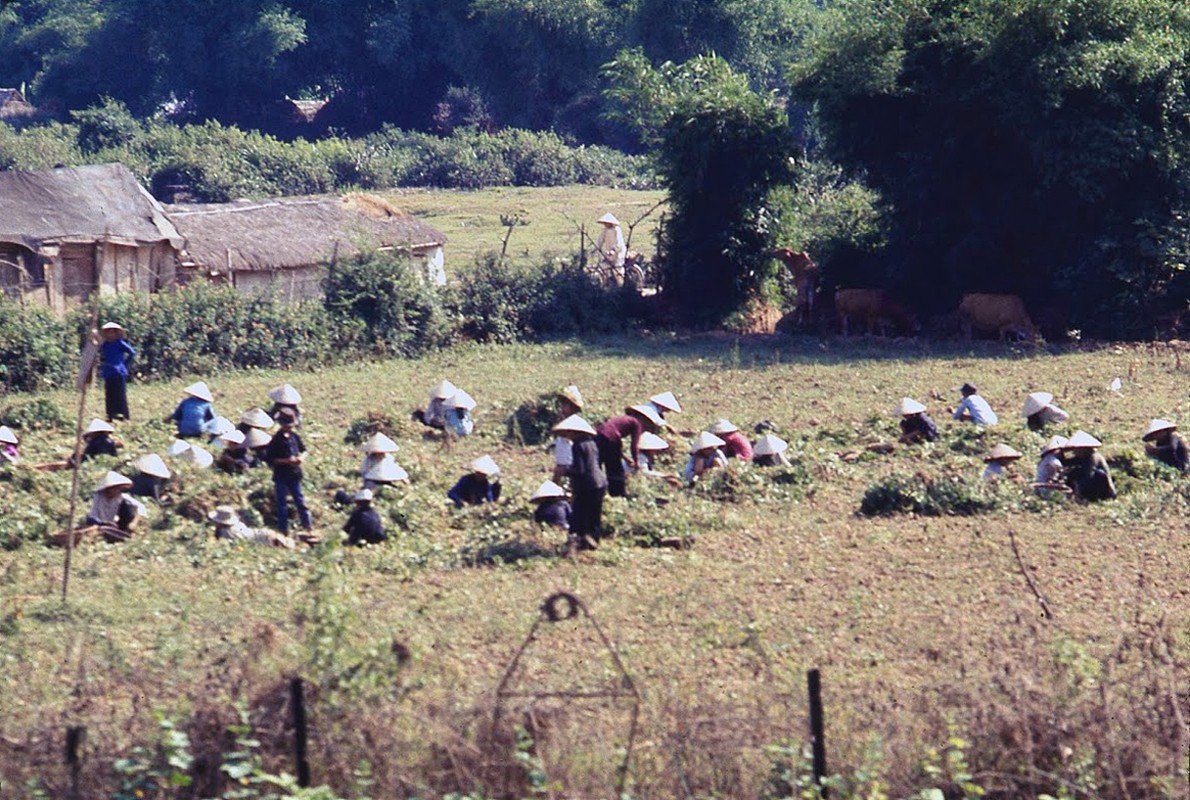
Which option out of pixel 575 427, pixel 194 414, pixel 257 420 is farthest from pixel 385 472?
pixel 194 414

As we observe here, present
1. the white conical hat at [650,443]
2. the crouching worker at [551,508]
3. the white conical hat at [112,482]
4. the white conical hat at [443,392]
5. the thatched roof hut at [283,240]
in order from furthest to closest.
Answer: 1. the thatched roof hut at [283,240]
2. the white conical hat at [443,392]
3. the white conical hat at [650,443]
4. the crouching worker at [551,508]
5. the white conical hat at [112,482]

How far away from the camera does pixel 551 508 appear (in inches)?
526

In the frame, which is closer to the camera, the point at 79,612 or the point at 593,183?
the point at 79,612

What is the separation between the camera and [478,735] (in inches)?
288

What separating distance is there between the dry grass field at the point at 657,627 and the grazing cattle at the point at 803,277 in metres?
7.15

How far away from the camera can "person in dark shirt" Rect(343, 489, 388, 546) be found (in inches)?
512

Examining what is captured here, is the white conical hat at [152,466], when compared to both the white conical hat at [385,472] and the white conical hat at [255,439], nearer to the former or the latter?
the white conical hat at [255,439]

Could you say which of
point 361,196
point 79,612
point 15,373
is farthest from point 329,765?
point 361,196

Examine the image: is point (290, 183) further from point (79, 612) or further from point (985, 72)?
point (79, 612)

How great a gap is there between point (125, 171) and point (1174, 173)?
16633 millimetres

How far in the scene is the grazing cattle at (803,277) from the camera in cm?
2708

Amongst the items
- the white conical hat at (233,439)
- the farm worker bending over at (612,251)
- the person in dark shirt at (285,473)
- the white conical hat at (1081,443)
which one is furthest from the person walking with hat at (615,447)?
the farm worker bending over at (612,251)

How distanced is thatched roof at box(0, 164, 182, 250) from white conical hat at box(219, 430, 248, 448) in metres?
9.79

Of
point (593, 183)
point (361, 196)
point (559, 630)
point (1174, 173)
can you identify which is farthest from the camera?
point (593, 183)
